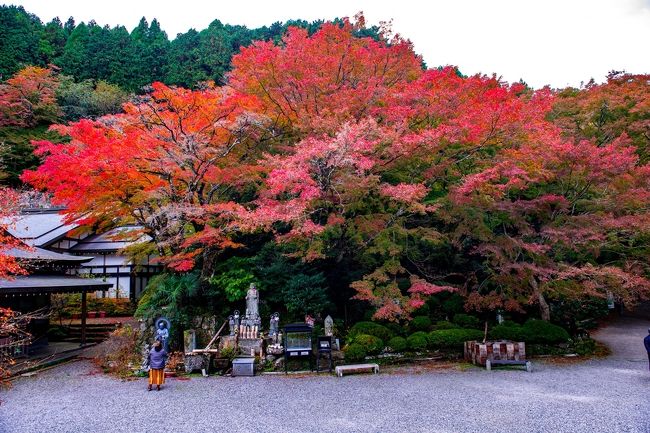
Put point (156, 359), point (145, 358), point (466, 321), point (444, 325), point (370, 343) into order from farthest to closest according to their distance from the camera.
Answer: point (466, 321), point (444, 325), point (370, 343), point (145, 358), point (156, 359)

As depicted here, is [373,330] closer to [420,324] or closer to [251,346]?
[420,324]

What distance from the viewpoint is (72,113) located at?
32.3 metres

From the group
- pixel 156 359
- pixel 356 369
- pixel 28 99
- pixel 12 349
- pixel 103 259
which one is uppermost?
pixel 28 99

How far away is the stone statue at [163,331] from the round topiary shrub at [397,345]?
255 inches

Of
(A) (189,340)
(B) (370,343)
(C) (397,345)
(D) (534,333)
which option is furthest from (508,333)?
(A) (189,340)

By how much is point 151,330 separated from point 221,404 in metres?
5.41

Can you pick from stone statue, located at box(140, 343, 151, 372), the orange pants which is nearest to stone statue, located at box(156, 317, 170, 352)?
stone statue, located at box(140, 343, 151, 372)

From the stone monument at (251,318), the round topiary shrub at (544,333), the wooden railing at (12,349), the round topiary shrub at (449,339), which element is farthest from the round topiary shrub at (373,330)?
the wooden railing at (12,349)

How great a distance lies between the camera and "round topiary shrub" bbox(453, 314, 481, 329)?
44.9 feet

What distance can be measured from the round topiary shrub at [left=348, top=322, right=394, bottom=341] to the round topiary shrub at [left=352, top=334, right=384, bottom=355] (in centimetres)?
34

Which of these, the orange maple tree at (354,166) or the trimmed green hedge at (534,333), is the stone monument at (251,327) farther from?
the trimmed green hedge at (534,333)

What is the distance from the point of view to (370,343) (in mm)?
11727

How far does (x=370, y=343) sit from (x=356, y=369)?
105 cm

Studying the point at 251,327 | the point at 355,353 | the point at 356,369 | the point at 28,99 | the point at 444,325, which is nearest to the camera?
the point at 356,369
